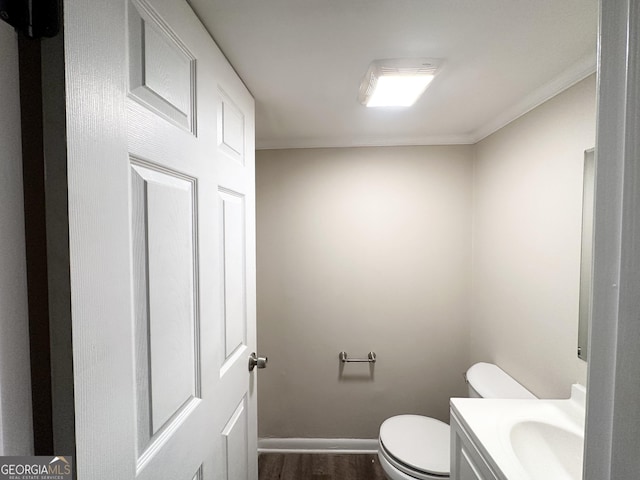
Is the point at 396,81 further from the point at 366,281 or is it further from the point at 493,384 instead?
the point at 493,384

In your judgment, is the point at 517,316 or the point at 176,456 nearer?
the point at 176,456

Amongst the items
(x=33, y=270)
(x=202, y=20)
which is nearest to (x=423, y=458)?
(x=33, y=270)

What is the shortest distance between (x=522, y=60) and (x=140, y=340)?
1473 mm

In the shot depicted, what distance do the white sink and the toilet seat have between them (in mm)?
523

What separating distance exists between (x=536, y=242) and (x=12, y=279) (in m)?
1.76

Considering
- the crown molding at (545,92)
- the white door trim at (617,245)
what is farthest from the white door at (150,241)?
the crown molding at (545,92)

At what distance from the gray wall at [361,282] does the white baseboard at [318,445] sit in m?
0.05

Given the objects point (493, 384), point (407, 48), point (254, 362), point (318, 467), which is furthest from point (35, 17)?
point (318, 467)

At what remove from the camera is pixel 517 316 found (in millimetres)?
1560

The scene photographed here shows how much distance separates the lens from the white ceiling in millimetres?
828

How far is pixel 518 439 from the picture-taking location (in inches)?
41.0

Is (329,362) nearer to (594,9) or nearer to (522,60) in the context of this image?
(522,60)

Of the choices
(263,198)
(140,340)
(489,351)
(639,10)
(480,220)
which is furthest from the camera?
(263,198)

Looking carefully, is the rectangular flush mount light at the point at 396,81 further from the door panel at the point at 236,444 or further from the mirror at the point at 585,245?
the door panel at the point at 236,444
